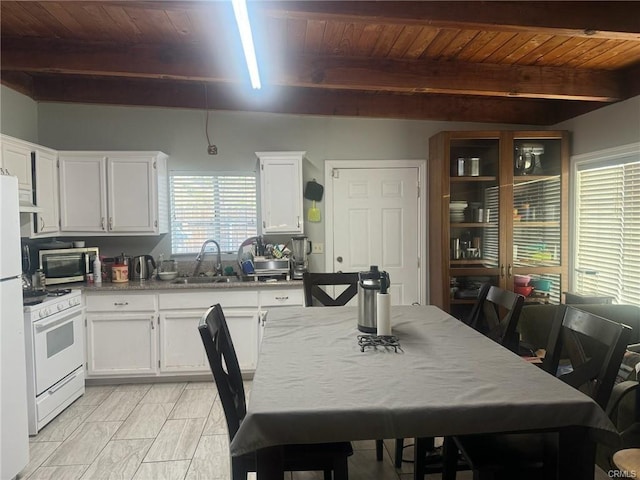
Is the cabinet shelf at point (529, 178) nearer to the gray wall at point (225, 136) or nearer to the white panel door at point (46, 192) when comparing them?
the gray wall at point (225, 136)

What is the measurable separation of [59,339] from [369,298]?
2452 millimetres

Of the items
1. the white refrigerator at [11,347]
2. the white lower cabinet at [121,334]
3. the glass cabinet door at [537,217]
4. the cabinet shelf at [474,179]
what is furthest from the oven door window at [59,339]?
the glass cabinet door at [537,217]

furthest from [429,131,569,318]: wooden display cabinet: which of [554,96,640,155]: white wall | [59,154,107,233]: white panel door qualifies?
[59,154,107,233]: white panel door

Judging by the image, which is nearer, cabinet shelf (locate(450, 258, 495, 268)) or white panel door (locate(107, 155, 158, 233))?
white panel door (locate(107, 155, 158, 233))

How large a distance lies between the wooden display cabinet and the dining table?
7.82 ft

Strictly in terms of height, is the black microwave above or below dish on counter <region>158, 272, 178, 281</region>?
above

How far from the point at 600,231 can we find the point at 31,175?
16.0 feet

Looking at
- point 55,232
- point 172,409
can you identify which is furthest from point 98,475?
Result: point 55,232

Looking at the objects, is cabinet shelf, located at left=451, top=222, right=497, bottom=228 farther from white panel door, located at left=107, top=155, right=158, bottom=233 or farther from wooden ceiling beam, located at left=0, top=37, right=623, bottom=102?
white panel door, located at left=107, top=155, right=158, bottom=233

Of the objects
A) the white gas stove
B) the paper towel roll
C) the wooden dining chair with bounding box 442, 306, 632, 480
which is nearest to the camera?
the wooden dining chair with bounding box 442, 306, 632, 480

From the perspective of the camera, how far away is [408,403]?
4.37ft

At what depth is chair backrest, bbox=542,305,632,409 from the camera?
61.6 inches

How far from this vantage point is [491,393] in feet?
4.57

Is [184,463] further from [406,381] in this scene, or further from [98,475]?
[406,381]
